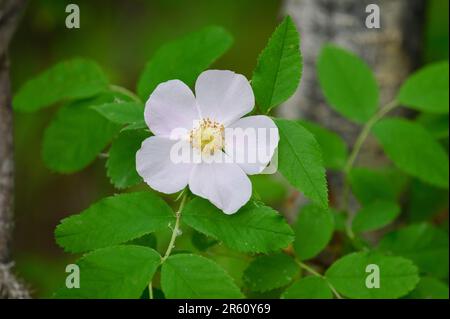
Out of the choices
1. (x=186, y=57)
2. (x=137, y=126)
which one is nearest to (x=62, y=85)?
(x=186, y=57)

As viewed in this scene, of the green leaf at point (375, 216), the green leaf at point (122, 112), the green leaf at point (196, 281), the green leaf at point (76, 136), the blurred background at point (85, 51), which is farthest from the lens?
the blurred background at point (85, 51)

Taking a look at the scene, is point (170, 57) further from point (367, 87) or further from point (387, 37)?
point (387, 37)

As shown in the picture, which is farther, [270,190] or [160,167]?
[270,190]

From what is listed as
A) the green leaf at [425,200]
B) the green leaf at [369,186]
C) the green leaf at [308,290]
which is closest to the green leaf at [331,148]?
the green leaf at [369,186]

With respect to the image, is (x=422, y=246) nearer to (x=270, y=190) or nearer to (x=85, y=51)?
(x=270, y=190)

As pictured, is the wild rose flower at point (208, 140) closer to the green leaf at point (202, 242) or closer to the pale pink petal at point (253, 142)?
the pale pink petal at point (253, 142)

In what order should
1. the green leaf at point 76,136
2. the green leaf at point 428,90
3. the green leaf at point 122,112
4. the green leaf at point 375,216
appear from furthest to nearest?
the green leaf at point 428,90
the green leaf at point 375,216
the green leaf at point 76,136
the green leaf at point 122,112


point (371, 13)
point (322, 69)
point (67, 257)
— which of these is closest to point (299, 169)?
point (322, 69)
